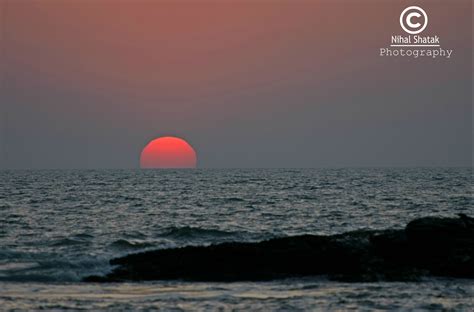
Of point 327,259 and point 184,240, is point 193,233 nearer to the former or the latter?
point 184,240

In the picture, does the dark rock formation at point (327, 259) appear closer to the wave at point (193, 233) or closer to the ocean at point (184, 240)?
the ocean at point (184, 240)

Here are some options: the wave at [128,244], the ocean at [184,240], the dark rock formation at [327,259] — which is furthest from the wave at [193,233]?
the dark rock formation at [327,259]

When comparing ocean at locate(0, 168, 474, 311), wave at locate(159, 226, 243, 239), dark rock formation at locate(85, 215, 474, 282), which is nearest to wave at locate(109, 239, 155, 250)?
ocean at locate(0, 168, 474, 311)

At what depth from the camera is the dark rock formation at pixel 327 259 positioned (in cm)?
2519

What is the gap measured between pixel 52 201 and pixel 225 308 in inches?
1951

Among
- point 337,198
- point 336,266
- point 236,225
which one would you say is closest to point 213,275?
point 336,266

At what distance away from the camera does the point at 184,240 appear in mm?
37688

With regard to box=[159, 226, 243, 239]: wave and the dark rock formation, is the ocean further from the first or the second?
the dark rock formation

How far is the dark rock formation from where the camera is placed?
25.2m

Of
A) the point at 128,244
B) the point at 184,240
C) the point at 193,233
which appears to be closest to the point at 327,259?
the point at 128,244

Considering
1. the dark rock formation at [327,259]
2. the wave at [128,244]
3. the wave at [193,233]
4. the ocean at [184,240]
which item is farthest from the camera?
the wave at [193,233]

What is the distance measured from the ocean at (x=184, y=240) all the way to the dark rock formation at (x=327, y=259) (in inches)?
38.6

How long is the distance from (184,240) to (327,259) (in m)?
12.8

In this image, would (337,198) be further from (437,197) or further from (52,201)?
(52,201)
